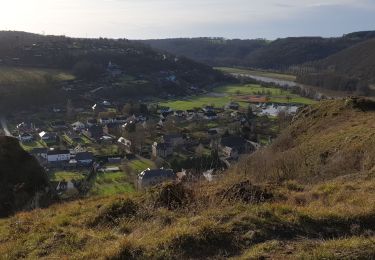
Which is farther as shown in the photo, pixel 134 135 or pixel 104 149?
pixel 134 135

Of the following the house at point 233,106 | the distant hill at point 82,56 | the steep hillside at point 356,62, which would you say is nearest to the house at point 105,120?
the house at point 233,106

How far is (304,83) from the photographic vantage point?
118625 mm

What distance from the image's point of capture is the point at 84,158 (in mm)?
43719

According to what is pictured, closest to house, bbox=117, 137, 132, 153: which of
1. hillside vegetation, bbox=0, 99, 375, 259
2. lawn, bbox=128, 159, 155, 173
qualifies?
lawn, bbox=128, 159, 155, 173

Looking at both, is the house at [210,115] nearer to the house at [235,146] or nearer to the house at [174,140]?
the house at [174,140]

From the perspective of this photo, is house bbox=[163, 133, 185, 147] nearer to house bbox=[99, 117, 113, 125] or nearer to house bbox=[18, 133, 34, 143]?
house bbox=[99, 117, 113, 125]

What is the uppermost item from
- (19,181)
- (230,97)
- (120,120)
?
(19,181)

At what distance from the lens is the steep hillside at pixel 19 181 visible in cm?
1248

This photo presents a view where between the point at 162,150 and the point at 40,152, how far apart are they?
1236 cm

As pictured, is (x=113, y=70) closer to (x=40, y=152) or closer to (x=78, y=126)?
(x=78, y=126)

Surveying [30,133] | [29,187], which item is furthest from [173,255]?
[30,133]

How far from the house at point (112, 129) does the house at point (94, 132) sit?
0.67 m

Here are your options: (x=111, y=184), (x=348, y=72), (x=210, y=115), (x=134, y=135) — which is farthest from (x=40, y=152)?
(x=348, y=72)

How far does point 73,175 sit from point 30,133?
2099 centimetres
